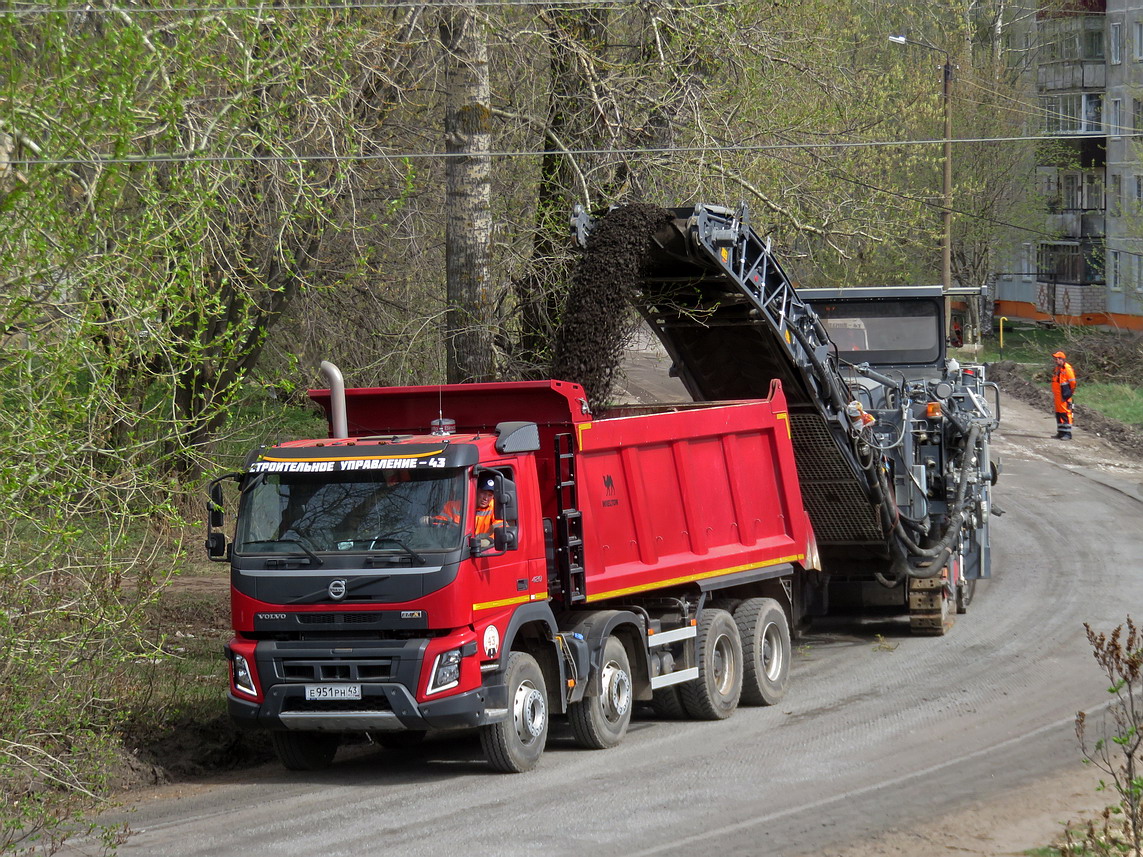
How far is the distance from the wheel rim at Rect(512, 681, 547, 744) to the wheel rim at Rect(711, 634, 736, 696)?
2371mm

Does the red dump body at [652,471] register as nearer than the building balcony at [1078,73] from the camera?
Yes

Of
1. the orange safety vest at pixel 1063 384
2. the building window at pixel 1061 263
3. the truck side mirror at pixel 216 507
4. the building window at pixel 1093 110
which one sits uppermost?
the building window at pixel 1093 110

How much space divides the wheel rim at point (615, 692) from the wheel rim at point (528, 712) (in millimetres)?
799

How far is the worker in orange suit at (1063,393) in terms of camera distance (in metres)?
28.0

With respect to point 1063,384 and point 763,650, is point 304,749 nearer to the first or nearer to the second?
point 763,650

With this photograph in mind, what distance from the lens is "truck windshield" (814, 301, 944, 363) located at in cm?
1655

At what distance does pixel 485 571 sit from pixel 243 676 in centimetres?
183

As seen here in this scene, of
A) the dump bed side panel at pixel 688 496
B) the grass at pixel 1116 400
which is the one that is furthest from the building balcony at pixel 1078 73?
the dump bed side panel at pixel 688 496

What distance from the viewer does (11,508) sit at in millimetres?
8133

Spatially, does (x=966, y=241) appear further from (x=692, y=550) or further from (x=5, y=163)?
(x=5, y=163)

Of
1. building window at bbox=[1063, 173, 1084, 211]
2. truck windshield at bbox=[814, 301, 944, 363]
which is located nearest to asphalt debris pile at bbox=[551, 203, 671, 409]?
truck windshield at bbox=[814, 301, 944, 363]

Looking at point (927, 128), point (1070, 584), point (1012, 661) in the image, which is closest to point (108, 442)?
point (1012, 661)

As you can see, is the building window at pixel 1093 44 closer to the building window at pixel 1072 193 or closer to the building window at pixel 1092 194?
the building window at pixel 1072 193

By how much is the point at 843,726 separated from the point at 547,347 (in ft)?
19.7
